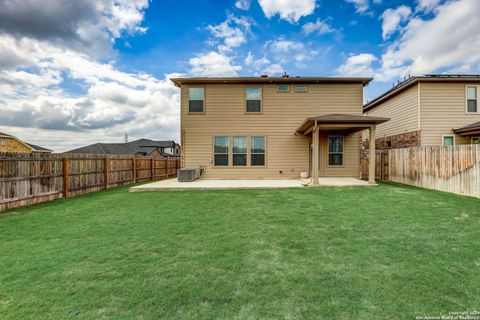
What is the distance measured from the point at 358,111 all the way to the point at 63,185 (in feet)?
41.8

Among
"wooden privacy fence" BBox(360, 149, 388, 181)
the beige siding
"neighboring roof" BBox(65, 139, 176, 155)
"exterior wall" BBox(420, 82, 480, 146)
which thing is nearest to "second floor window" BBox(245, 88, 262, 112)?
"wooden privacy fence" BBox(360, 149, 388, 181)

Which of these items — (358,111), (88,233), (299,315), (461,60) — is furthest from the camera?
(461,60)

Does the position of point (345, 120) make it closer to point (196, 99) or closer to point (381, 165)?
point (381, 165)

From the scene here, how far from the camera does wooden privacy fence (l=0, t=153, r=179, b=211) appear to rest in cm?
606

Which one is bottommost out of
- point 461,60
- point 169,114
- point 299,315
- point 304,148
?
point 299,315

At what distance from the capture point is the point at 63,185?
7676 millimetres

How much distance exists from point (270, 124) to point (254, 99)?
4.86ft

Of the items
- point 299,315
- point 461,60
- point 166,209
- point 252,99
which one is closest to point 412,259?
point 299,315

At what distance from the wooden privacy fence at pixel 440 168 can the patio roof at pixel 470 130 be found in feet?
10.7

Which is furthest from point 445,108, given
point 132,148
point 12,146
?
point 12,146

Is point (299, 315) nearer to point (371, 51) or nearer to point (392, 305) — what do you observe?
point (392, 305)

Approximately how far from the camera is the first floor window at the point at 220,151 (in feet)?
36.8

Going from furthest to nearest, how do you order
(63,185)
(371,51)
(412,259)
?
(371,51) → (63,185) → (412,259)

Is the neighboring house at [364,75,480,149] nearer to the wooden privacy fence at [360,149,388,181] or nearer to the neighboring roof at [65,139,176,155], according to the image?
the wooden privacy fence at [360,149,388,181]
